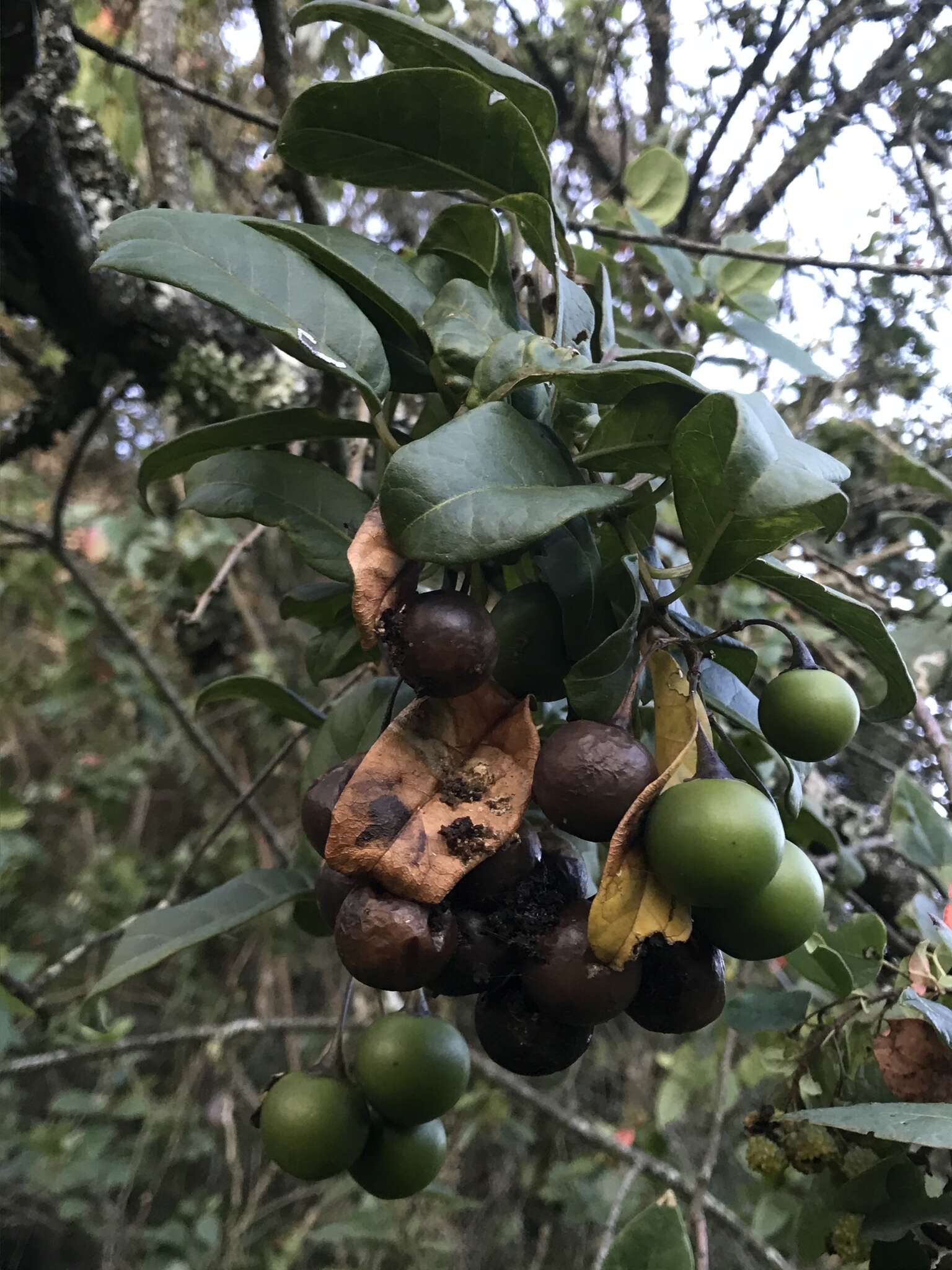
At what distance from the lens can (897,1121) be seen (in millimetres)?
496

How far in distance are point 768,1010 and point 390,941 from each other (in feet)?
1.76

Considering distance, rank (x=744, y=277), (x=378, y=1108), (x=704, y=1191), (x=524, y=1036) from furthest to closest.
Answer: (x=744, y=277), (x=704, y=1191), (x=378, y=1108), (x=524, y=1036)

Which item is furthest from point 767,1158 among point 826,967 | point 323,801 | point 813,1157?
point 323,801

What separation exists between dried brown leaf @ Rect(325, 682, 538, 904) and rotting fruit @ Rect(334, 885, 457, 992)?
1 cm

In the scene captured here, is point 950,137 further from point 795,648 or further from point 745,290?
point 795,648

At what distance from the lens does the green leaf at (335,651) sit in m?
0.76

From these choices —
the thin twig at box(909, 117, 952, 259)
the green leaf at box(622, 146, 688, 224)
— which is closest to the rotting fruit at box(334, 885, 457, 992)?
the green leaf at box(622, 146, 688, 224)

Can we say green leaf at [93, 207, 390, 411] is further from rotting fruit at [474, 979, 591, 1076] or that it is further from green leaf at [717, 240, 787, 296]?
green leaf at [717, 240, 787, 296]

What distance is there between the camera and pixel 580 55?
1.93 meters

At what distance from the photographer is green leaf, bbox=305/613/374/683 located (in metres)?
0.76

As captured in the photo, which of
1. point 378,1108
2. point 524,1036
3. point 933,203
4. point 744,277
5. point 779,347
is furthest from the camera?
point 933,203

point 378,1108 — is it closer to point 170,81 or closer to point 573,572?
point 573,572

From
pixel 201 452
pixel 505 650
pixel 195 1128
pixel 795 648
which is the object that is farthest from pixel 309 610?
pixel 195 1128

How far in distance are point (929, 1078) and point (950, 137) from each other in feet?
6.48
